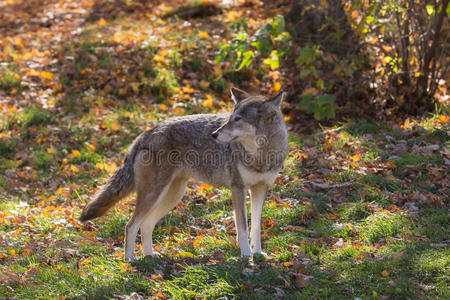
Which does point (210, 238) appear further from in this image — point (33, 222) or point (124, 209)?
point (33, 222)

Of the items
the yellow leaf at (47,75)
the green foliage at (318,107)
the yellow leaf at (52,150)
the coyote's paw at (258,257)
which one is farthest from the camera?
the yellow leaf at (47,75)

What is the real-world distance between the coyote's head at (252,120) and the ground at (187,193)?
4.48ft

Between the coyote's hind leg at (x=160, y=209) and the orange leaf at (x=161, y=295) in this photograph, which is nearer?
the orange leaf at (x=161, y=295)

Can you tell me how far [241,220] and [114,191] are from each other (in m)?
1.66

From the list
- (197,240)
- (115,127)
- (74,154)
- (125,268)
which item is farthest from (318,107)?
(125,268)

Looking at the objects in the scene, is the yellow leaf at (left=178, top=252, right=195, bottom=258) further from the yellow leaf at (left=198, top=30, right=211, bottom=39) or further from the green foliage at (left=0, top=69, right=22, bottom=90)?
the yellow leaf at (left=198, top=30, right=211, bottom=39)

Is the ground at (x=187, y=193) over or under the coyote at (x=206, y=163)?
under

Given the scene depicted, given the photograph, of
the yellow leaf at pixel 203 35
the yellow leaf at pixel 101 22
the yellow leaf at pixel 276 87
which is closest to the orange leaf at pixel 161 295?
the yellow leaf at pixel 276 87

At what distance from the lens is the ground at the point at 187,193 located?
4.94 m

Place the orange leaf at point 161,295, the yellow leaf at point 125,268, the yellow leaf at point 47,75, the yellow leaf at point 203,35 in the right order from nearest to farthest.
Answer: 1. the orange leaf at point 161,295
2. the yellow leaf at point 125,268
3. the yellow leaf at point 47,75
4. the yellow leaf at point 203,35

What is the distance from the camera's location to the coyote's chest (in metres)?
5.67

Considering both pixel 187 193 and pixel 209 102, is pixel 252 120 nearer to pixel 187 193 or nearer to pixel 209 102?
pixel 187 193

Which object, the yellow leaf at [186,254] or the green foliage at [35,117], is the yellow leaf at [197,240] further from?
the green foliage at [35,117]

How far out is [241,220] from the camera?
5.64 m
